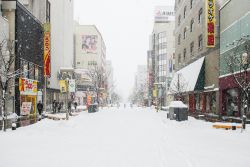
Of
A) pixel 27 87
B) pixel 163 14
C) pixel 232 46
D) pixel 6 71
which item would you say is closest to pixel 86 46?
pixel 163 14

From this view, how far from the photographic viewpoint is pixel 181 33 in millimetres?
47375

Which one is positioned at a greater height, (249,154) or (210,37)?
(210,37)

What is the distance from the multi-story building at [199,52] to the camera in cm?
3023

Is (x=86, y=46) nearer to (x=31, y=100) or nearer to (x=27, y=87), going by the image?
(x=31, y=100)

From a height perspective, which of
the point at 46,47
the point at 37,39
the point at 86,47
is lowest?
the point at 46,47

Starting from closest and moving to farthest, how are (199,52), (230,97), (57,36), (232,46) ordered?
(232,46)
(230,97)
(199,52)
(57,36)

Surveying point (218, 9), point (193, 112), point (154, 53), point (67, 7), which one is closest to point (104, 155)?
point (218, 9)

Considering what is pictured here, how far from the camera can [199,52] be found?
36.8 m

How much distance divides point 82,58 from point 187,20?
7196 centimetres

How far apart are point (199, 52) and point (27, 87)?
61.7 ft

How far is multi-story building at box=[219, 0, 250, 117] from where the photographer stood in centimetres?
2353

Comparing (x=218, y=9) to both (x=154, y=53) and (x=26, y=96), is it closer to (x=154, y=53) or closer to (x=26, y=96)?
(x=26, y=96)

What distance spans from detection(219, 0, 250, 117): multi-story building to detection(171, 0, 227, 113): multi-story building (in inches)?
43.8

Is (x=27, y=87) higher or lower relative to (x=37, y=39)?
lower
